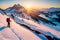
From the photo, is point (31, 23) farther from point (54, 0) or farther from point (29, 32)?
point (54, 0)

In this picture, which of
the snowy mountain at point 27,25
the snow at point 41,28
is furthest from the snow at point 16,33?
the snow at point 41,28

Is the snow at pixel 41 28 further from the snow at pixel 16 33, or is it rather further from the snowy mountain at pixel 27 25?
the snow at pixel 16 33

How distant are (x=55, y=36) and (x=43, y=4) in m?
0.56

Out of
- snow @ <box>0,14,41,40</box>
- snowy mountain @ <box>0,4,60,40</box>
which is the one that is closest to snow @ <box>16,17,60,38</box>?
snowy mountain @ <box>0,4,60,40</box>

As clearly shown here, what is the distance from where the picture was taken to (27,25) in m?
2.39

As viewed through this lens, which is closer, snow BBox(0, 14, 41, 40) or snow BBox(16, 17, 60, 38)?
snow BBox(0, 14, 41, 40)

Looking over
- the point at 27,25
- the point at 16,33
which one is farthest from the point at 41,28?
the point at 16,33

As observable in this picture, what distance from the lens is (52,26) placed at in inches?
91.5

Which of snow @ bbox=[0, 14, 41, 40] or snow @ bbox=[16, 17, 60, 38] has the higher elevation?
snow @ bbox=[16, 17, 60, 38]

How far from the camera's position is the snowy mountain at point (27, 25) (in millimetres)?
2180

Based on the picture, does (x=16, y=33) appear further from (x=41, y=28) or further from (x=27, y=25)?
(x=41, y=28)

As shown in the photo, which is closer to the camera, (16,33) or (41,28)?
(16,33)

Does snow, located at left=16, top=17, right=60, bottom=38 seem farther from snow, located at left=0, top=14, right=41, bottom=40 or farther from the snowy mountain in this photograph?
snow, located at left=0, top=14, right=41, bottom=40

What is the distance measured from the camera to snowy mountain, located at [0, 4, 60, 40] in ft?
7.15
